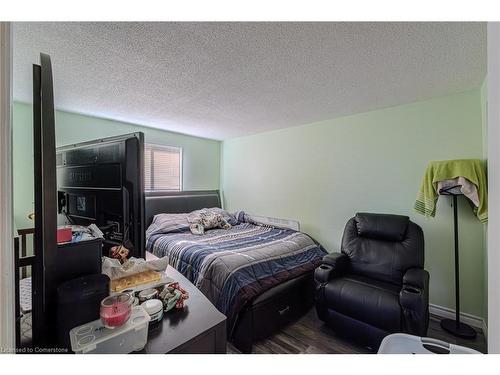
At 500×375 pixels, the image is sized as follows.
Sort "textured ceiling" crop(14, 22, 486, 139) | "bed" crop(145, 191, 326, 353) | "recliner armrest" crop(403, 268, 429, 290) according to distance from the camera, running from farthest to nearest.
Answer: "bed" crop(145, 191, 326, 353) < "recliner armrest" crop(403, 268, 429, 290) < "textured ceiling" crop(14, 22, 486, 139)

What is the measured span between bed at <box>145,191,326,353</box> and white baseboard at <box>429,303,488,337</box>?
125 centimetres

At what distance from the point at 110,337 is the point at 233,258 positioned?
58.2 inches

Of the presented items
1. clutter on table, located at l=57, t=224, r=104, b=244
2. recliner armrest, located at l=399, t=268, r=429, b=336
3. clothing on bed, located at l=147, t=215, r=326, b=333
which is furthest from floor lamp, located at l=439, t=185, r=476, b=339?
clutter on table, located at l=57, t=224, r=104, b=244

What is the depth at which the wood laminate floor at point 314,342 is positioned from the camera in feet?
5.60

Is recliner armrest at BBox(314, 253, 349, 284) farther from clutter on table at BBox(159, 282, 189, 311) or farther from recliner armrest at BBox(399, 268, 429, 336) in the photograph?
clutter on table at BBox(159, 282, 189, 311)

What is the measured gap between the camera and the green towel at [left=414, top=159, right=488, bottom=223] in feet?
5.66

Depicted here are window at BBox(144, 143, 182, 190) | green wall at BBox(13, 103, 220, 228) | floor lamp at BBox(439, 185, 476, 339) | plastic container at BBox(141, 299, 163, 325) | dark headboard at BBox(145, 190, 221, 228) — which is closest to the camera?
plastic container at BBox(141, 299, 163, 325)

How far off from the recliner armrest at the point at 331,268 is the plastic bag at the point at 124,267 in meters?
1.52

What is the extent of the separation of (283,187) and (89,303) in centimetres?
308

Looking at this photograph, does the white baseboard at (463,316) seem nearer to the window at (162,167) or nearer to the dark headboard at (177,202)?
the dark headboard at (177,202)

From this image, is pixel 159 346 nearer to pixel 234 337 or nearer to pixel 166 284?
pixel 166 284

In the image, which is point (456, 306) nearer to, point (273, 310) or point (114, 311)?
point (273, 310)

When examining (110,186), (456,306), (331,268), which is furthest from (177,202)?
(456,306)
